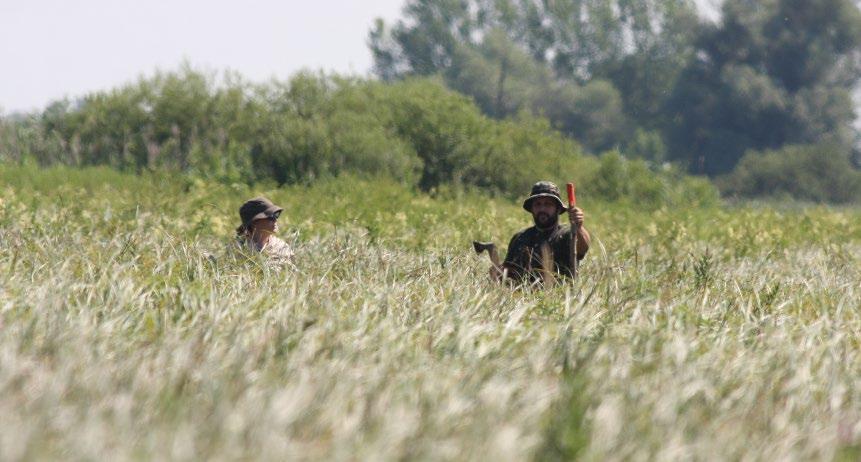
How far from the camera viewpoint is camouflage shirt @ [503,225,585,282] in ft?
28.5

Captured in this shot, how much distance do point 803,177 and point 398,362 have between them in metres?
54.0

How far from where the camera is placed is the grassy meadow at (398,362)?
3.98 meters

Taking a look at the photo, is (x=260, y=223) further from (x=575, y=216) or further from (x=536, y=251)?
(x=575, y=216)

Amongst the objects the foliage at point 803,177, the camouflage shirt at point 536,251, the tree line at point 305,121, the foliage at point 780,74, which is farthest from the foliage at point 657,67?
the camouflage shirt at point 536,251

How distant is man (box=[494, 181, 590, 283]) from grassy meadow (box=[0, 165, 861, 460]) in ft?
0.69

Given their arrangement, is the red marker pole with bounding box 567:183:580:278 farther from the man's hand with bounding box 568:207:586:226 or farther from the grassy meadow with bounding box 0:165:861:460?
the grassy meadow with bounding box 0:165:861:460

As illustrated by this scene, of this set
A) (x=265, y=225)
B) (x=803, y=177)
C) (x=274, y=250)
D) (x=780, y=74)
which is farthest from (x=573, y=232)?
(x=780, y=74)

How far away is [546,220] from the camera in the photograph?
888cm

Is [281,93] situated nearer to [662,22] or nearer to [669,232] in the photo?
[669,232]

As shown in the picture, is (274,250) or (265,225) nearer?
(274,250)

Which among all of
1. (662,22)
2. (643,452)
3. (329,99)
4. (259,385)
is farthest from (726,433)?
(662,22)

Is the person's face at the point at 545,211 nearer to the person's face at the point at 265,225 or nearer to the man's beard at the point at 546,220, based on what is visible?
the man's beard at the point at 546,220

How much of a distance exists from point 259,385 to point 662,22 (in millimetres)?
79669

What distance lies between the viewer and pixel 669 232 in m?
14.7
